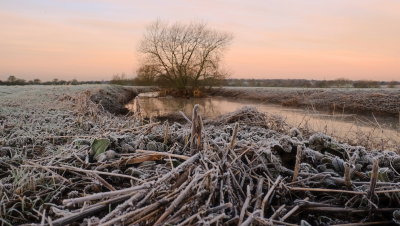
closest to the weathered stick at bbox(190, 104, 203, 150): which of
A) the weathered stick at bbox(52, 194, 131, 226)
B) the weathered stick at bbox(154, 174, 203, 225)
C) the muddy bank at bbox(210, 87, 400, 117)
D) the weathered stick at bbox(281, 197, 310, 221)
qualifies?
the weathered stick at bbox(154, 174, 203, 225)

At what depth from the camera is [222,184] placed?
8.36 feet

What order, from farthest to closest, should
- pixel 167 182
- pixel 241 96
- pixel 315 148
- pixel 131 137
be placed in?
pixel 241 96
pixel 131 137
pixel 315 148
pixel 167 182

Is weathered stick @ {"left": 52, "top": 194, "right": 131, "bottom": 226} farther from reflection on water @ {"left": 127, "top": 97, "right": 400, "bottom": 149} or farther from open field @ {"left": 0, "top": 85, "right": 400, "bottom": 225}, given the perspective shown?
reflection on water @ {"left": 127, "top": 97, "right": 400, "bottom": 149}

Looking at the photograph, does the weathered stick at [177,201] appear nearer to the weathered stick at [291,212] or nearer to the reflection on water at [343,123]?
the weathered stick at [291,212]

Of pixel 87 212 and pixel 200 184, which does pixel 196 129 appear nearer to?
pixel 200 184

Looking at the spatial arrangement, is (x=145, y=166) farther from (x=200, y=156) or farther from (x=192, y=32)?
(x=192, y=32)

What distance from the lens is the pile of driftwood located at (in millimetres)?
2211

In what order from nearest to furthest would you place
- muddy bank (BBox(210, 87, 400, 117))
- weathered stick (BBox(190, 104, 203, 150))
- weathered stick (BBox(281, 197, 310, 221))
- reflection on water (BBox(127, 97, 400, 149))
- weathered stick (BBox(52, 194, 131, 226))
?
weathered stick (BBox(52, 194, 131, 226)), weathered stick (BBox(281, 197, 310, 221)), weathered stick (BBox(190, 104, 203, 150)), reflection on water (BBox(127, 97, 400, 149)), muddy bank (BBox(210, 87, 400, 117))

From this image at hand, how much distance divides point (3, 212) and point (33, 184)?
35 cm

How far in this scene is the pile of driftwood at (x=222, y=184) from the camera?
2.21 metres

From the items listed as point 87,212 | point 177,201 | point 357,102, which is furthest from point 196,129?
point 357,102

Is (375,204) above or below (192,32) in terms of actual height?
below

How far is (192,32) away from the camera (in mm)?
44531

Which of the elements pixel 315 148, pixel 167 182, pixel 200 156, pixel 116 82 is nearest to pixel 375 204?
pixel 315 148
